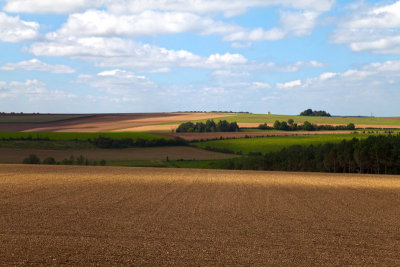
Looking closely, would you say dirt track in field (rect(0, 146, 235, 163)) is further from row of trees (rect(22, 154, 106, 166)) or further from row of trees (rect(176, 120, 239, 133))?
row of trees (rect(176, 120, 239, 133))

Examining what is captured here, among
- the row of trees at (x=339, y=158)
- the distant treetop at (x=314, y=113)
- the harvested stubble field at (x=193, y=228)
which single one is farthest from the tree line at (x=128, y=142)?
the distant treetop at (x=314, y=113)

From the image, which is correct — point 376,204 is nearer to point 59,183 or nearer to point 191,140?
point 59,183

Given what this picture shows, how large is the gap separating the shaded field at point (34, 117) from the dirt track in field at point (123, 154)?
1179 inches

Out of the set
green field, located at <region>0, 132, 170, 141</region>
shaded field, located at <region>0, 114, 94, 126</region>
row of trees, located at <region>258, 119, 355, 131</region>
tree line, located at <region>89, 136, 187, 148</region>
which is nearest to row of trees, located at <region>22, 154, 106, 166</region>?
tree line, located at <region>89, 136, 187, 148</region>

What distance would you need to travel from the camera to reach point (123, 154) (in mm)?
67375

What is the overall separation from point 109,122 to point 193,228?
290 ft

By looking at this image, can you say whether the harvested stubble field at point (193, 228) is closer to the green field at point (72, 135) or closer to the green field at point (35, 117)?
the green field at point (72, 135)

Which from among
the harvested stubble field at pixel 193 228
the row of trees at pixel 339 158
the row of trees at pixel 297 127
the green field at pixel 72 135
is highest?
the row of trees at pixel 297 127

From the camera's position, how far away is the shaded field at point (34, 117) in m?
93.4

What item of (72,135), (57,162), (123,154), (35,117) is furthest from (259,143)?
(35,117)

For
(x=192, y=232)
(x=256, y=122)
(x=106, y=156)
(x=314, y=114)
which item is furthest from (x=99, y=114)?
(x=192, y=232)

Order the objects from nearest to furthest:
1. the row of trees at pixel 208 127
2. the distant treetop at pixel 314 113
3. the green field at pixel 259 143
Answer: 1. the green field at pixel 259 143
2. the row of trees at pixel 208 127
3. the distant treetop at pixel 314 113

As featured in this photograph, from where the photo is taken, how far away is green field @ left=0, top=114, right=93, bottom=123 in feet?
307

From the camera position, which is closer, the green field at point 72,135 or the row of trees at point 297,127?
the green field at point 72,135
